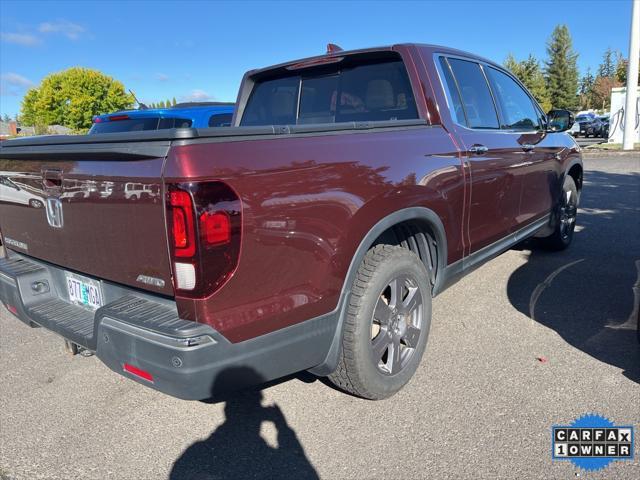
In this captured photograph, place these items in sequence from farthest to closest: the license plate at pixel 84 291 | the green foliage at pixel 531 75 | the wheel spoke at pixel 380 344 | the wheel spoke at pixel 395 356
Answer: the green foliage at pixel 531 75, the wheel spoke at pixel 395 356, the wheel spoke at pixel 380 344, the license plate at pixel 84 291

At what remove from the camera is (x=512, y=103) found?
440 cm

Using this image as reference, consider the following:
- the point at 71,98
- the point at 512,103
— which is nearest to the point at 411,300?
the point at 512,103

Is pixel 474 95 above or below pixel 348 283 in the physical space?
above

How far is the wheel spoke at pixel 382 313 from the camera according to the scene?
2.72 m

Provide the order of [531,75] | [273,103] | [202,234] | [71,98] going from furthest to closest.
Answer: [71,98] → [531,75] → [273,103] → [202,234]

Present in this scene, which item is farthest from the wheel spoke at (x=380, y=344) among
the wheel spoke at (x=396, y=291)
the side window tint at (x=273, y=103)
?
the side window tint at (x=273, y=103)

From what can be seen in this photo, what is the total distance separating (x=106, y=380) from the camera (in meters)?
3.25

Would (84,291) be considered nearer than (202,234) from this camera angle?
No

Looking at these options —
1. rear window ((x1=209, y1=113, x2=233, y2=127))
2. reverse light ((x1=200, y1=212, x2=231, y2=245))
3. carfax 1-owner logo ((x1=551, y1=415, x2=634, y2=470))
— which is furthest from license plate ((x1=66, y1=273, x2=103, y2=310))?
rear window ((x1=209, y1=113, x2=233, y2=127))

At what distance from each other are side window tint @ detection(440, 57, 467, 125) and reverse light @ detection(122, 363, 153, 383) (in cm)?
247

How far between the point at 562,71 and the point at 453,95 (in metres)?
62.0

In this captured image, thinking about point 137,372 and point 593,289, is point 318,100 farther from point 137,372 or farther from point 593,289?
point 593,289

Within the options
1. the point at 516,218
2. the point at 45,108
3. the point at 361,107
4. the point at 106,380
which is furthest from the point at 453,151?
the point at 45,108

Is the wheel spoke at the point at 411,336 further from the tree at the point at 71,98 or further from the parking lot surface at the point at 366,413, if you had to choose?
the tree at the point at 71,98
